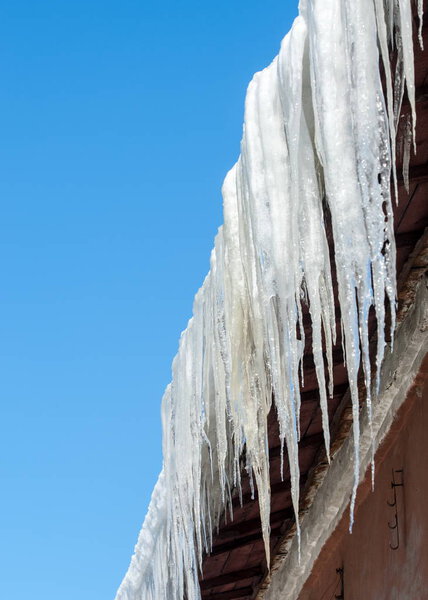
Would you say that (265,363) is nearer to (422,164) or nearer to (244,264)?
(244,264)

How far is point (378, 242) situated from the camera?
6.28 feet

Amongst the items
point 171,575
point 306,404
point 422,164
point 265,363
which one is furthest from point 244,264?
point 171,575

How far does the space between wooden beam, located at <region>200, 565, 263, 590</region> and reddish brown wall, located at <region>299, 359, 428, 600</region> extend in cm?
54

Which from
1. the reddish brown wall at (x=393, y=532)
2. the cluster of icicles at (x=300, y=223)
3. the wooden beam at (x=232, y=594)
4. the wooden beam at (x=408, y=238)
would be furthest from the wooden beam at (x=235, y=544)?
the wooden beam at (x=408, y=238)

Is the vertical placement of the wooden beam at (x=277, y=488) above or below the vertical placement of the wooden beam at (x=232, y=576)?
above

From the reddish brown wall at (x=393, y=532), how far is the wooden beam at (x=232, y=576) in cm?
54

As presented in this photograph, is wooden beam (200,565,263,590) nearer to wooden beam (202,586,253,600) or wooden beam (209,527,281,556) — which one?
wooden beam (202,586,253,600)

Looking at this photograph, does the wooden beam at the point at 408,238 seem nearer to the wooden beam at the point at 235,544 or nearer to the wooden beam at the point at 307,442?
the wooden beam at the point at 307,442

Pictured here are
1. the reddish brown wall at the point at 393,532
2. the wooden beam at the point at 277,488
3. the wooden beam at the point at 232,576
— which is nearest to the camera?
the reddish brown wall at the point at 393,532

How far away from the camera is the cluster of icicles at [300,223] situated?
6.00 feet

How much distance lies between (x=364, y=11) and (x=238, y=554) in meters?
2.72

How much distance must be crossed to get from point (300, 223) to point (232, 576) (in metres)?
2.53

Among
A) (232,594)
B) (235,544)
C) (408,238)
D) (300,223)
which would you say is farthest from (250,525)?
(300,223)

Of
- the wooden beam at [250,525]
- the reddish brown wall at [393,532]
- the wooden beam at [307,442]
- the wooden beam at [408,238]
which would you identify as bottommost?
the reddish brown wall at [393,532]
